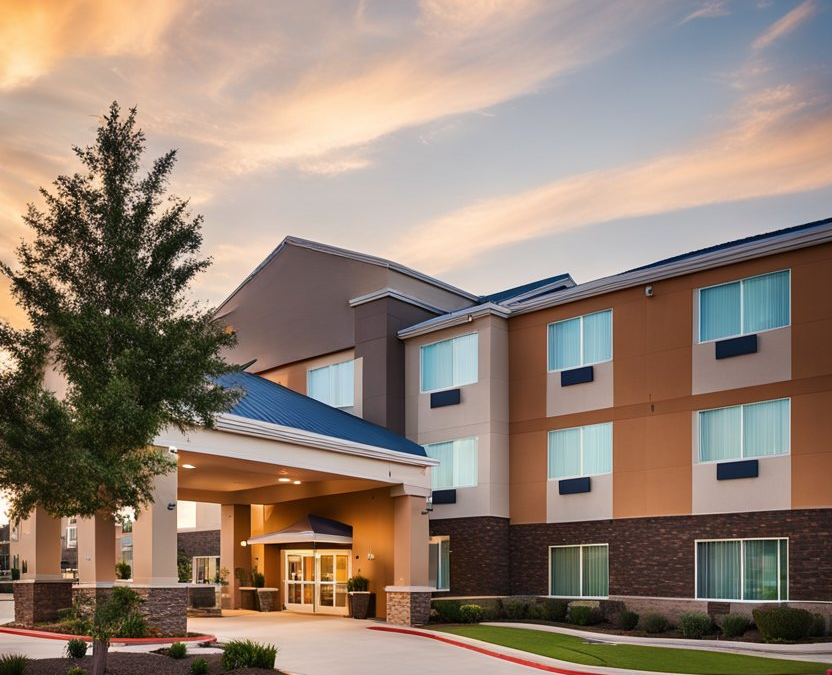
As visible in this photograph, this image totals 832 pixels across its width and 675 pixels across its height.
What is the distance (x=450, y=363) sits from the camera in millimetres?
30406

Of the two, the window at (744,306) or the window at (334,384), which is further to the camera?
the window at (334,384)

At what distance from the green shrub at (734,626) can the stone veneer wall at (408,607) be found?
7.88m

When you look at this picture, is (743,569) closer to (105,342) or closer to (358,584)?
(358,584)

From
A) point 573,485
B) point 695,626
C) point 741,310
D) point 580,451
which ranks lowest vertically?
point 695,626

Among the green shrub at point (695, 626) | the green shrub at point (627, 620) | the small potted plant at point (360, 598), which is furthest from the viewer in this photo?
the small potted plant at point (360, 598)

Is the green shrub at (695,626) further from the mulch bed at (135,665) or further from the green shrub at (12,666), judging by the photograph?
the green shrub at (12,666)

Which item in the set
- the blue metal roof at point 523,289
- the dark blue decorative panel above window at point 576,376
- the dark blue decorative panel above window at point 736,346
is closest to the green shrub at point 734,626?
the dark blue decorative panel above window at point 736,346

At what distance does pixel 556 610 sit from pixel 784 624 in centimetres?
739

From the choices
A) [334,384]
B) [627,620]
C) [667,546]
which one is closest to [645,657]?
[627,620]

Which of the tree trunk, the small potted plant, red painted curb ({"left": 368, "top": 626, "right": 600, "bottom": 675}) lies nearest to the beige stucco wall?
the small potted plant

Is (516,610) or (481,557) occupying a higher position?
(481,557)

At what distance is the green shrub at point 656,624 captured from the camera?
76.2 feet

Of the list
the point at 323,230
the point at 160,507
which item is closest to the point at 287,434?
the point at 160,507

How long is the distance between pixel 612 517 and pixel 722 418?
4418 millimetres
